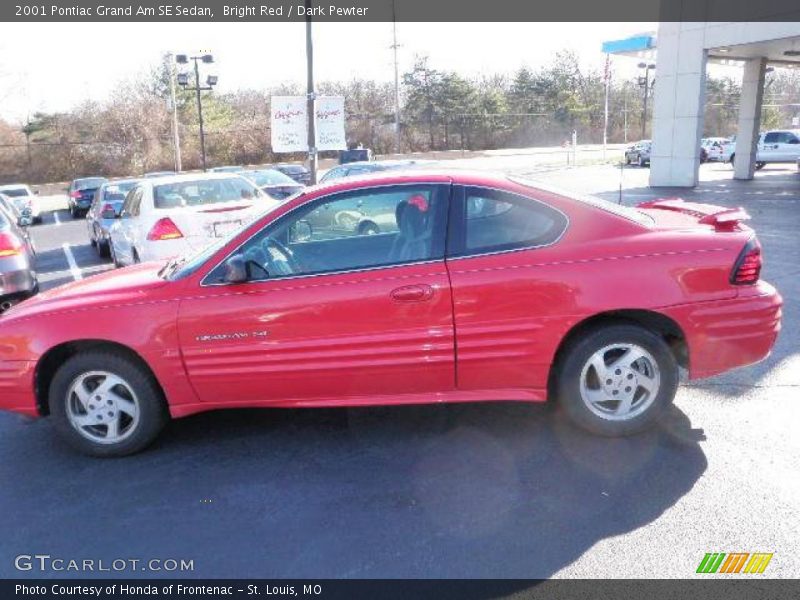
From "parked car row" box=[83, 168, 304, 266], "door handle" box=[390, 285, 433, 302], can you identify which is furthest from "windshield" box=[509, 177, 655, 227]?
"parked car row" box=[83, 168, 304, 266]

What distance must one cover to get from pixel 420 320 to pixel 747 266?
1.96 metres

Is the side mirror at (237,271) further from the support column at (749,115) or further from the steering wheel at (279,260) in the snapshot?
the support column at (749,115)

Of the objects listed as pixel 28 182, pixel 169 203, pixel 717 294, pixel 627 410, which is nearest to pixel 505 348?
pixel 627 410

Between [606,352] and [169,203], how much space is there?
6418mm

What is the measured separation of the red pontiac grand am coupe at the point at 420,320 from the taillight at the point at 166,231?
154 inches

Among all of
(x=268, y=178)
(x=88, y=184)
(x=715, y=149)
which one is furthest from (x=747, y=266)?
(x=715, y=149)

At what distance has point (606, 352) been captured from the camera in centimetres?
401

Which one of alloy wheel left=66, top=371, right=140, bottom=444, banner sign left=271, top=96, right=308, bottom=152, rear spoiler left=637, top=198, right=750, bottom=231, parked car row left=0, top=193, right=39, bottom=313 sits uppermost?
banner sign left=271, top=96, right=308, bottom=152

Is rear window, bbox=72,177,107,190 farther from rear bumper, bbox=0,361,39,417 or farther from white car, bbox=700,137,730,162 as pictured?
white car, bbox=700,137,730,162

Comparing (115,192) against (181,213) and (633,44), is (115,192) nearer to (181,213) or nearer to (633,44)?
(181,213)

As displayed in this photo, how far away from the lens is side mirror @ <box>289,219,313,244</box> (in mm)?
4348

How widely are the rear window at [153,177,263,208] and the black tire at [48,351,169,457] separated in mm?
4796

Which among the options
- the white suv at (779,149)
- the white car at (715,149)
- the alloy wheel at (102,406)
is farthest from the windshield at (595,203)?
the white car at (715,149)

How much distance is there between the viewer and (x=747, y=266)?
4020mm
